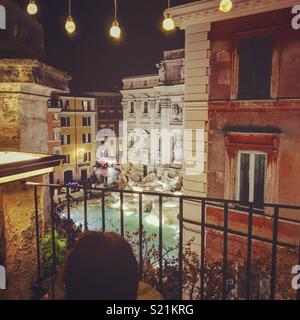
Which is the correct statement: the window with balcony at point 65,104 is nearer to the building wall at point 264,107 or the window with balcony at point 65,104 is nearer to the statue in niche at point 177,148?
the statue in niche at point 177,148

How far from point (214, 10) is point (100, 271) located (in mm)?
11945

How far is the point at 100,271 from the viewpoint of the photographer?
1773 millimetres

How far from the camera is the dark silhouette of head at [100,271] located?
5.86ft

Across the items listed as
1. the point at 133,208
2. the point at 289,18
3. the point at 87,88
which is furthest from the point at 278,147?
the point at 87,88

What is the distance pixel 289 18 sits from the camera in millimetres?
10562

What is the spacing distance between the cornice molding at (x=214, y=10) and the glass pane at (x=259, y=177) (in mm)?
5069

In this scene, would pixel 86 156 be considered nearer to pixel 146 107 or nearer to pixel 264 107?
pixel 146 107

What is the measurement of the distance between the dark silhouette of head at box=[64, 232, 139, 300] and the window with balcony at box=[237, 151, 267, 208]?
10411 millimetres

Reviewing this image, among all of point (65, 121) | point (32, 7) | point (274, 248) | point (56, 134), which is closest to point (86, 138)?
point (65, 121)

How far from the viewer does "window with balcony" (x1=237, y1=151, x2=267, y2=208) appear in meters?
11.7

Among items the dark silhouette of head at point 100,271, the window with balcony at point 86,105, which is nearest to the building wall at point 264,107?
the dark silhouette of head at point 100,271

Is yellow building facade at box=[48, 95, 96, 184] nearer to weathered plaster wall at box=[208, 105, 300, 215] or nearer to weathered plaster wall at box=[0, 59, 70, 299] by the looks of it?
weathered plaster wall at box=[208, 105, 300, 215]
